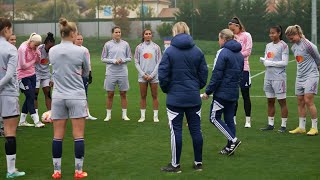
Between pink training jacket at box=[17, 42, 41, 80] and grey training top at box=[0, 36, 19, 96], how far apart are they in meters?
3.81

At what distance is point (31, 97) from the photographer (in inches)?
452

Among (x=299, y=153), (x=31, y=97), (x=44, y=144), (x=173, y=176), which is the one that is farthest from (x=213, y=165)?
(x=31, y=97)

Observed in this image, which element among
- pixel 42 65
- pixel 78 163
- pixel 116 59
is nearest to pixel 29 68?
pixel 42 65

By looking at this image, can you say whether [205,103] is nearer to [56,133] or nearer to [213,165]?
[213,165]

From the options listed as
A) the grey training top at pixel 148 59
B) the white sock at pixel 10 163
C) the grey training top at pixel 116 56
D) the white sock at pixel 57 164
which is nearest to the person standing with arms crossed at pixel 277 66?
the grey training top at pixel 148 59

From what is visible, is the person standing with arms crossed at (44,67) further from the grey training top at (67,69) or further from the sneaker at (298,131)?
the sneaker at (298,131)

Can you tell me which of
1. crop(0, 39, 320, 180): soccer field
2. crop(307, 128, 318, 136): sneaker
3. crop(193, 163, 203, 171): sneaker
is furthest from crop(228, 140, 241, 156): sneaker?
crop(307, 128, 318, 136): sneaker

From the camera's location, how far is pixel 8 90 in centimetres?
743

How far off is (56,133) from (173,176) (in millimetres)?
1622

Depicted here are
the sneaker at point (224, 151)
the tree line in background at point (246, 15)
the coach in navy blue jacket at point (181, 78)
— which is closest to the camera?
the coach in navy blue jacket at point (181, 78)

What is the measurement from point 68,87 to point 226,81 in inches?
99.2

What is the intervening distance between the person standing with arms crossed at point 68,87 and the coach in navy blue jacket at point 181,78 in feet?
3.56

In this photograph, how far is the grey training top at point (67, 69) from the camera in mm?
7242

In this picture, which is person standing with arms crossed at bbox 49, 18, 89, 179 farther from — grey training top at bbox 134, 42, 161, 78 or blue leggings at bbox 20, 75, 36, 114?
grey training top at bbox 134, 42, 161, 78
